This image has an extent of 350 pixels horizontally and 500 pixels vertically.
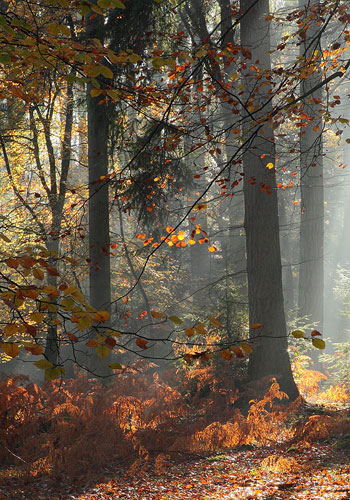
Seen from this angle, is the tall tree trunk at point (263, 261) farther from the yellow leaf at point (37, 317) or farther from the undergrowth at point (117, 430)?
the yellow leaf at point (37, 317)

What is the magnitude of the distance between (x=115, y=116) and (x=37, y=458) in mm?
5512

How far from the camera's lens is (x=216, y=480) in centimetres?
500

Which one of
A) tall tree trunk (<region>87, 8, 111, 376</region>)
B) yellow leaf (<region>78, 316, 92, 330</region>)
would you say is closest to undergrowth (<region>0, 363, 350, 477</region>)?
tall tree trunk (<region>87, 8, 111, 376</region>)

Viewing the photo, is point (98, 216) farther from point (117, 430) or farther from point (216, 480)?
point (216, 480)

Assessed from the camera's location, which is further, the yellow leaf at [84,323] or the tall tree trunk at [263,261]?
the tall tree trunk at [263,261]

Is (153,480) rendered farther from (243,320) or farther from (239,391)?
(243,320)

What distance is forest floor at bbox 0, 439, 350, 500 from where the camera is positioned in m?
4.41

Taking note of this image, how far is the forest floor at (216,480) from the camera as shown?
14.5 feet

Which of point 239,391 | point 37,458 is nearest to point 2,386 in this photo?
point 37,458

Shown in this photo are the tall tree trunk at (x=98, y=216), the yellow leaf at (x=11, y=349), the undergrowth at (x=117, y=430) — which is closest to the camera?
the yellow leaf at (x=11, y=349)

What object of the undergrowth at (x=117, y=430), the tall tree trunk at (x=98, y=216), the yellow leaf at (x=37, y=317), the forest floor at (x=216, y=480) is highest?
the tall tree trunk at (x=98, y=216)

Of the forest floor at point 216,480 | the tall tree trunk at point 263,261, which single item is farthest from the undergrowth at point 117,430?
the tall tree trunk at point 263,261

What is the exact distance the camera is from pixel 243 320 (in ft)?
29.7

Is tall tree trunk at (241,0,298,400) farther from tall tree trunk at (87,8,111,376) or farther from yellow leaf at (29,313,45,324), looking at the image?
yellow leaf at (29,313,45,324)
